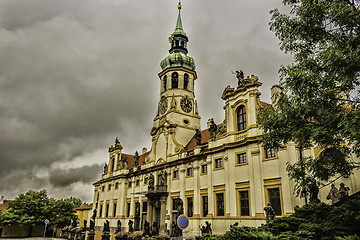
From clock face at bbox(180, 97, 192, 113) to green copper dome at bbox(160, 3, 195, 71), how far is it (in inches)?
238

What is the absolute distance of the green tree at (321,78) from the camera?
9781 millimetres

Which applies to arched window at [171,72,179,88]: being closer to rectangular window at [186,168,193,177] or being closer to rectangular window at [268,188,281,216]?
rectangular window at [186,168,193,177]

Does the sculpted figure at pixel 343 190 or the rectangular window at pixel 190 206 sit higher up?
the sculpted figure at pixel 343 190

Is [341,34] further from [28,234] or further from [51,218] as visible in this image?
[28,234]

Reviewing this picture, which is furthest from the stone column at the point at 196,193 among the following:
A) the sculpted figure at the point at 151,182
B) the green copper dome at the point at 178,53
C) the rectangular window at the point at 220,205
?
the green copper dome at the point at 178,53

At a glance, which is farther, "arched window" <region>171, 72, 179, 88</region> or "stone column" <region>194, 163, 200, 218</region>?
"arched window" <region>171, 72, 179, 88</region>

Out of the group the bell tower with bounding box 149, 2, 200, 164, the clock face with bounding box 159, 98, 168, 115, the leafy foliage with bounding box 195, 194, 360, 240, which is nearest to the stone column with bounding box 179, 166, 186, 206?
the bell tower with bounding box 149, 2, 200, 164

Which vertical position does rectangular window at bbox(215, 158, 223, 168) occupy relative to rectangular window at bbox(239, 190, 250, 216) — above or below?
above

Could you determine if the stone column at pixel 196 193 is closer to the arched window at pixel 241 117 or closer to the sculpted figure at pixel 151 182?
the arched window at pixel 241 117

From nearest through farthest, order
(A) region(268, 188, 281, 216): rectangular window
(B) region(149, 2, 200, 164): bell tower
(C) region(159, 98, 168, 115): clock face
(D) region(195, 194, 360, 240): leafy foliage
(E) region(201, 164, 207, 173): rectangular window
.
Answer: (D) region(195, 194, 360, 240): leafy foliage → (A) region(268, 188, 281, 216): rectangular window → (E) region(201, 164, 207, 173): rectangular window → (B) region(149, 2, 200, 164): bell tower → (C) region(159, 98, 168, 115): clock face

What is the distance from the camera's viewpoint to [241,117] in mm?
26391

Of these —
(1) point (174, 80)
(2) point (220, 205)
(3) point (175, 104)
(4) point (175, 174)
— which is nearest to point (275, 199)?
(2) point (220, 205)

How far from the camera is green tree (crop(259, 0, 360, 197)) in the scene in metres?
9.78

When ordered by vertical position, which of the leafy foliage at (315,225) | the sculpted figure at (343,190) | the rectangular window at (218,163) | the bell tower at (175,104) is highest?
the bell tower at (175,104)
